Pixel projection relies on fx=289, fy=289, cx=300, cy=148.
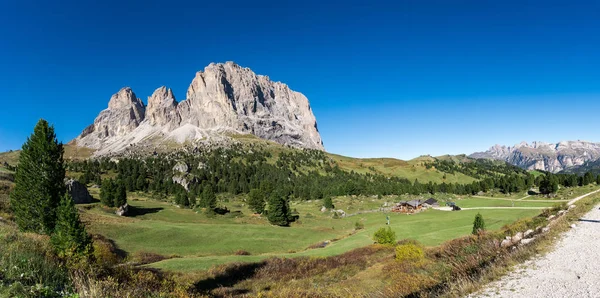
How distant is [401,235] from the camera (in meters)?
53.4

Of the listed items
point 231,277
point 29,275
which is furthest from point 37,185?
point 29,275

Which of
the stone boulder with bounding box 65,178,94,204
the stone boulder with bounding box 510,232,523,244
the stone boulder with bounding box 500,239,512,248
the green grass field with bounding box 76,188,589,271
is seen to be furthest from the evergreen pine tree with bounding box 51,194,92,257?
the stone boulder with bounding box 65,178,94,204

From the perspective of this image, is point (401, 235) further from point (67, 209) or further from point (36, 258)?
point (36, 258)

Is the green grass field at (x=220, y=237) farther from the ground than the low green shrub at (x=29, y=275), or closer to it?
closer to it

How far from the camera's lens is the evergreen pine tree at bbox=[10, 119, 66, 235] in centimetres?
2672

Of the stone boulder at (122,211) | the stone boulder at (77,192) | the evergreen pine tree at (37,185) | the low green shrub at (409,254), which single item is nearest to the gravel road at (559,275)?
the low green shrub at (409,254)

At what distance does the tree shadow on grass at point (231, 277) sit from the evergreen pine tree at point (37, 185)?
1598cm

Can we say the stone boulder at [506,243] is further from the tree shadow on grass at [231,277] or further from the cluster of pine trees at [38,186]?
the cluster of pine trees at [38,186]

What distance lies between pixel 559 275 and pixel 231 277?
24303 mm

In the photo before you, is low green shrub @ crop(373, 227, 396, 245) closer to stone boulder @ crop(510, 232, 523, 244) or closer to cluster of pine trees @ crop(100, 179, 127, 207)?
stone boulder @ crop(510, 232, 523, 244)

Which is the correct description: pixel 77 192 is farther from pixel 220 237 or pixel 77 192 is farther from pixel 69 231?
pixel 69 231

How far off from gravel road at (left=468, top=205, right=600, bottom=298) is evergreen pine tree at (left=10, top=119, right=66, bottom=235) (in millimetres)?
34001

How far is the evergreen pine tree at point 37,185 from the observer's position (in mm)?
26719

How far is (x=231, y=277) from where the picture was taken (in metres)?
27.5
